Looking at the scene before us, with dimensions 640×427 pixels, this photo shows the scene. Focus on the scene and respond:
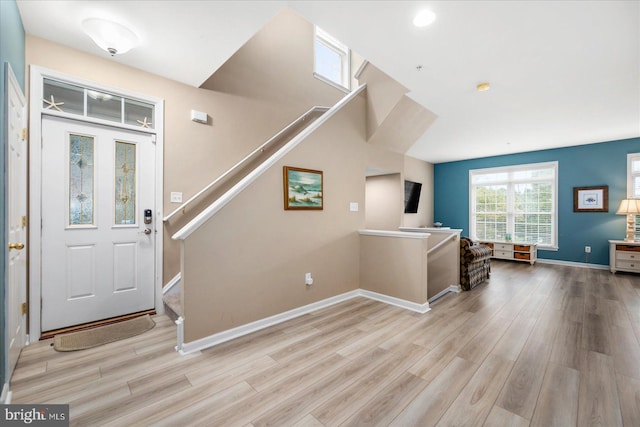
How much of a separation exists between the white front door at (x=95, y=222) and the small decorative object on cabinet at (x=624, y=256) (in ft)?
25.6

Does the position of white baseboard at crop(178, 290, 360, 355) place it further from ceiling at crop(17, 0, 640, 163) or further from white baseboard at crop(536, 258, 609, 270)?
white baseboard at crop(536, 258, 609, 270)

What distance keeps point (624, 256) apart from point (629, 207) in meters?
0.92

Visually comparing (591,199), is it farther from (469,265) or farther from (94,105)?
(94,105)

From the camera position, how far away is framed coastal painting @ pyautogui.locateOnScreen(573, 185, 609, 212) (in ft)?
17.9

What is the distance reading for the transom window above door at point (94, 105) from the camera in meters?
2.48

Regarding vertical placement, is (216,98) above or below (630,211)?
above

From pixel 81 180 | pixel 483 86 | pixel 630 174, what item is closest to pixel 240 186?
pixel 81 180

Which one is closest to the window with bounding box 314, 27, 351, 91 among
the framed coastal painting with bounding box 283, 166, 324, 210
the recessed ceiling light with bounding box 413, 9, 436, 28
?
the framed coastal painting with bounding box 283, 166, 324, 210

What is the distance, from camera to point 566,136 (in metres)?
5.17

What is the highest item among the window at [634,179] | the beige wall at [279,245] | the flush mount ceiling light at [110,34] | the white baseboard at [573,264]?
the flush mount ceiling light at [110,34]

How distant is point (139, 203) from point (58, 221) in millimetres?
662

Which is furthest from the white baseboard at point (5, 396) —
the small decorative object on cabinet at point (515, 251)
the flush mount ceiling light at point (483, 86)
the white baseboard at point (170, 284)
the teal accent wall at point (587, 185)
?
the teal accent wall at point (587, 185)

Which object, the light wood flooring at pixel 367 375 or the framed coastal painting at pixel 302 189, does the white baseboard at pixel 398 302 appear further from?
the framed coastal painting at pixel 302 189

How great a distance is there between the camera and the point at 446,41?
97.2 inches
